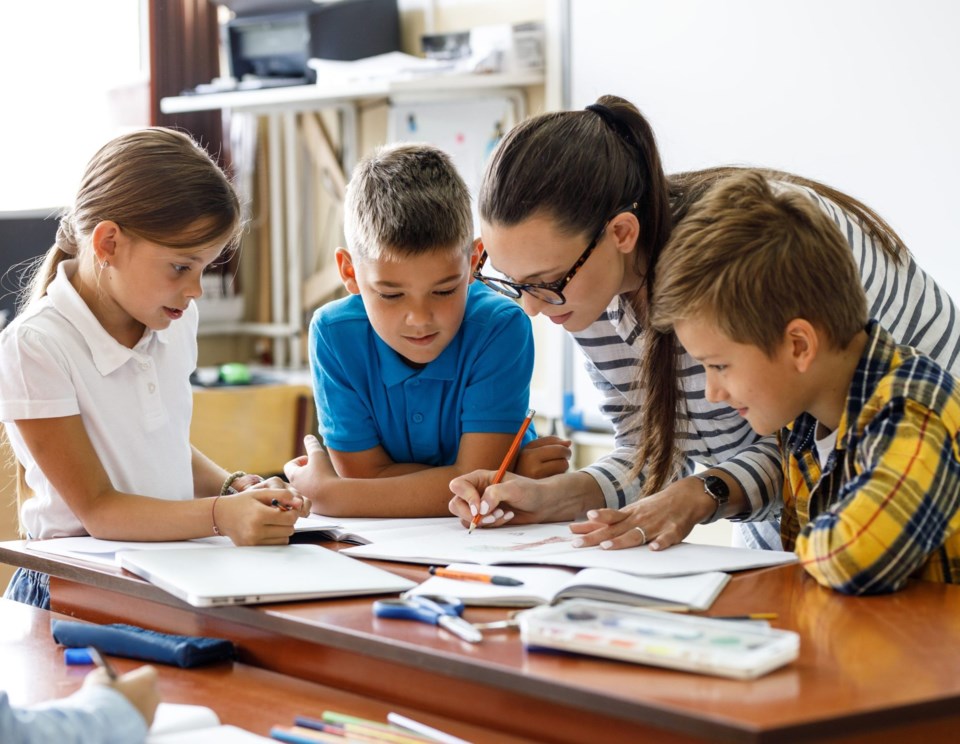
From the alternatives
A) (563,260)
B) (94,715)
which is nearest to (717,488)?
(563,260)

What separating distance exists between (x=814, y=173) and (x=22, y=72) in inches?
105

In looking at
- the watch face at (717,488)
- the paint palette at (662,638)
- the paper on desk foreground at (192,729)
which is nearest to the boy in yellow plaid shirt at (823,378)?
the watch face at (717,488)

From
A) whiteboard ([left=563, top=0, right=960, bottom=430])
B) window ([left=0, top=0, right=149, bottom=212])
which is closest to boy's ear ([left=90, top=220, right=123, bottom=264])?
whiteboard ([left=563, top=0, right=960, bottom=430])

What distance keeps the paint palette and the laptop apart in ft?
0.72

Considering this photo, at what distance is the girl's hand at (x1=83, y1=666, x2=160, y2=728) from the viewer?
968mm

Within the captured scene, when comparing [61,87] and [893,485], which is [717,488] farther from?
[61,87]

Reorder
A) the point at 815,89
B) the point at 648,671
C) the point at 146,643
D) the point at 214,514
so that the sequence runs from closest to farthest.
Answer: the point at 648,671
the point at 146,643
the point at 214,514
the point at 815,89

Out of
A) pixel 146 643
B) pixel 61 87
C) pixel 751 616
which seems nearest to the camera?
pixel 751 616

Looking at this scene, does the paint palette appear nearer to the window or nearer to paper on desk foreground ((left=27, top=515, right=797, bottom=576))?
paper on desk foreground ((left=27, top=515, right=797, bottom=576))

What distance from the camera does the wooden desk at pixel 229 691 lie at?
1037mm

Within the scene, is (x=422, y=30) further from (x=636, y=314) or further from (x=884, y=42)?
(x=636, y=314)

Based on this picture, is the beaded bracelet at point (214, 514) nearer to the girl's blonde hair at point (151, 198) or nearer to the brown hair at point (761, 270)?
the girl's blonde hair at point (151, 198)

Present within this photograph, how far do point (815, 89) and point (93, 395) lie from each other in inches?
70.8

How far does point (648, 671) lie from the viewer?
93cm
